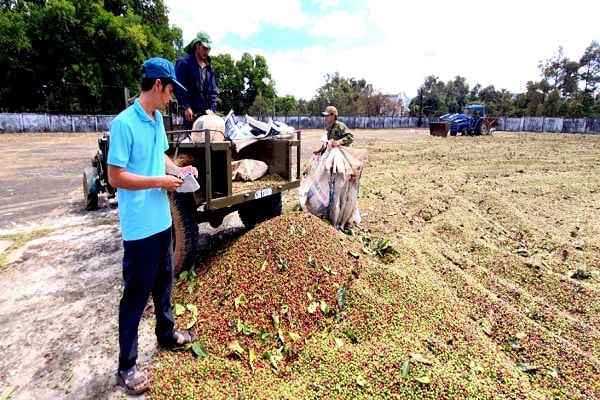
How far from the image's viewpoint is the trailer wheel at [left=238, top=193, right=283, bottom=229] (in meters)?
4.57

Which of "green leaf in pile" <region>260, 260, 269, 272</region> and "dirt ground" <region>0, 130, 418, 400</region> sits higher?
"green leaf in pile" <region>260, 260, 269, 272</region>

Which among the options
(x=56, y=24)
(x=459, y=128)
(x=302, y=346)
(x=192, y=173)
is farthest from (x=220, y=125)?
(x=56, y=24)

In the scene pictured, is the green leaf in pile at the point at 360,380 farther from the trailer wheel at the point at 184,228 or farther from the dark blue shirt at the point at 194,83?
the dark blue shirt at the point at 194,83

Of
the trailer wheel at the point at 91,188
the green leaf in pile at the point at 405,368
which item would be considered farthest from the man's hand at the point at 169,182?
the trailer wheel at the point at 91,188

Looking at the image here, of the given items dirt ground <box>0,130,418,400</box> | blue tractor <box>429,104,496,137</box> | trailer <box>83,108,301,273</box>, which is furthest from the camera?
blue tractor <box>429,104,496,137</box>

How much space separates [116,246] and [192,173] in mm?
2962

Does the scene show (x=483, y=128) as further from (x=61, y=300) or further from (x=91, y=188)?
(x=61, y=300)

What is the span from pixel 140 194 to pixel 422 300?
2.30 m

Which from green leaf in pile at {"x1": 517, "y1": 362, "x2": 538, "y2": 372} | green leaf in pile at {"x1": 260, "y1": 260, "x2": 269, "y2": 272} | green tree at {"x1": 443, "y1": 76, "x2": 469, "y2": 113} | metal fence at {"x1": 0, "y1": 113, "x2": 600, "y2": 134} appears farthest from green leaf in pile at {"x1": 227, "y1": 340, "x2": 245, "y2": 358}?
green tree at {"x1": 443, "y1": 76, "x2": 469, "y2": 113}

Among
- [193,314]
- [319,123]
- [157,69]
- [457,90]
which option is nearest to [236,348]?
[193,314]

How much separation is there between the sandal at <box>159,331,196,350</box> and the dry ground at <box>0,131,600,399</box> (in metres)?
0.14

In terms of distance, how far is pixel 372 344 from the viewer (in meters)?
2.59

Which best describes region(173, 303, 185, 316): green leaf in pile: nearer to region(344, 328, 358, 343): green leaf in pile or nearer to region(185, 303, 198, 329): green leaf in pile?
region(185, 303, 198, 329): green leaf in pile

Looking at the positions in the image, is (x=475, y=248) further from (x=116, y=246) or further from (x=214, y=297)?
(x=116, y=246)
